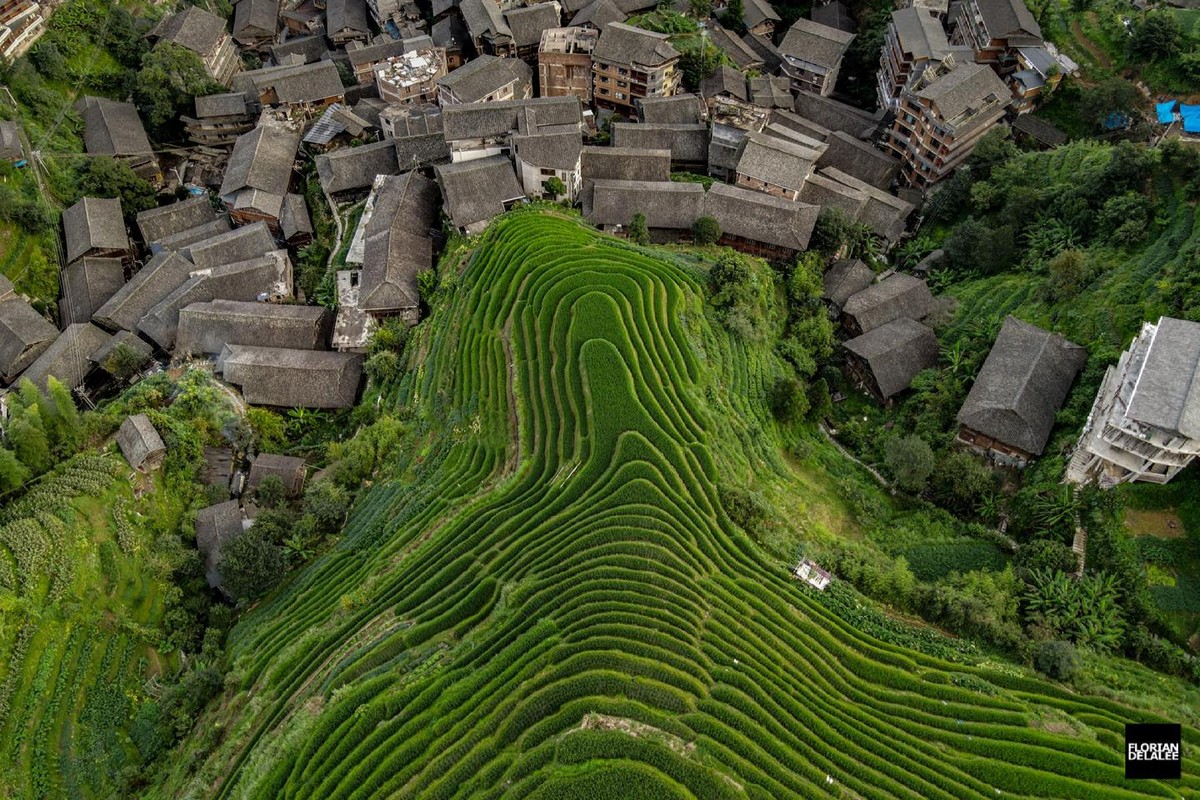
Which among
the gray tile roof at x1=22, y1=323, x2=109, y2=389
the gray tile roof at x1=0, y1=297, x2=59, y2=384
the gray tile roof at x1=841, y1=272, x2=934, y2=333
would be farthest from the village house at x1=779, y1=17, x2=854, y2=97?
the gray tile roof at x1=0, y1=297, x2=59, y2=384

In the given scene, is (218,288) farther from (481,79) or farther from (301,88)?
(481,79)

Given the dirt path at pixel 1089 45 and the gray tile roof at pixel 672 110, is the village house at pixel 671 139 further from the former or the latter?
the dirt path at pixel 1089 45

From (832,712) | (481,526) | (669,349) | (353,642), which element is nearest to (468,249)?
(669,349)

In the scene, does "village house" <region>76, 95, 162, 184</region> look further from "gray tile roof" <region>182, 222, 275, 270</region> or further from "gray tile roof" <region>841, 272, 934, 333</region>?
"gray tile roof" <region>841, 272, 934, 333</region>

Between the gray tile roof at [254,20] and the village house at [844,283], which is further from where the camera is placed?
the gray tile roof at [254,20]

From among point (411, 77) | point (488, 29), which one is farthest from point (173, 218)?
point (488, 29)

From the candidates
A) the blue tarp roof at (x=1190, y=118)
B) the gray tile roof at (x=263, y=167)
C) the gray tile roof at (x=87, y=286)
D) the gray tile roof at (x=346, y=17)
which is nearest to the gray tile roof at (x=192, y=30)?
the gray tile roof at (x=346, y=17)
